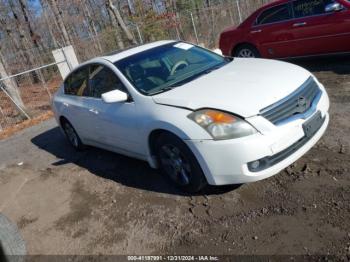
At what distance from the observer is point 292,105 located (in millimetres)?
3654

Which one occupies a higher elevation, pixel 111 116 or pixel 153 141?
pixel 111 116

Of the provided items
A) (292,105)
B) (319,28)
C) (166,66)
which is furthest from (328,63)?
(292,105)

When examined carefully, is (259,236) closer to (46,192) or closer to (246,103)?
(246,103)

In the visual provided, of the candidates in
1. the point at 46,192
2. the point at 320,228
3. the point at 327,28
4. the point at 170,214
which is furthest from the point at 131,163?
the point at 327,28

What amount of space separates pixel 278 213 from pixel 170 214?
1.09 m

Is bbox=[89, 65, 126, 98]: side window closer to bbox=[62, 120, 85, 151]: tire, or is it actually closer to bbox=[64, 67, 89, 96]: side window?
bbox=[64, 67, 89, 96]: side window

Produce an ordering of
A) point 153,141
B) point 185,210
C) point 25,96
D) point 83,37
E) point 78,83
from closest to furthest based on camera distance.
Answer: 1. point 185,210
2. point 153,141
3. point 78,83
4. point 25,96
5. point 83,37

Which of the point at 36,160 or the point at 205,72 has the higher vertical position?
the point at 205,72

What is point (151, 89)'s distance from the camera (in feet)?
14.3

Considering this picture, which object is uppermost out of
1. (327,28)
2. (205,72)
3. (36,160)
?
(205,72)

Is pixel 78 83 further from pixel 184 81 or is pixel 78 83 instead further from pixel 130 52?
pixel 184 81

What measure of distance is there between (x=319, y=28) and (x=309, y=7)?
1.68 feet

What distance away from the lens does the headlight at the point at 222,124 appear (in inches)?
136

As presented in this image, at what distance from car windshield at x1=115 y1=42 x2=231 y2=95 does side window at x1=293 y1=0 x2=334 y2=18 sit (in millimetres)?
3273
